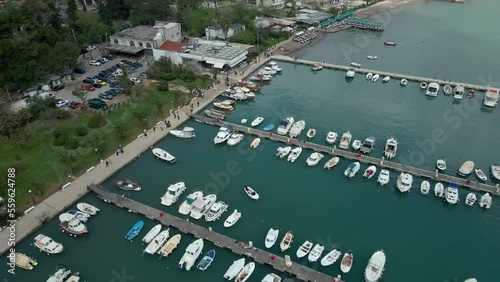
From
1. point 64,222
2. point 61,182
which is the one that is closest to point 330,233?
point 64,222

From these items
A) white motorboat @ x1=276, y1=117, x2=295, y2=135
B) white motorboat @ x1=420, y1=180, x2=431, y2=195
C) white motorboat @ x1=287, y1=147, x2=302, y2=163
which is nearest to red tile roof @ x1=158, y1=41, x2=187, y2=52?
white motorboat @ x1=276, y1=117, x2=295, y2=135

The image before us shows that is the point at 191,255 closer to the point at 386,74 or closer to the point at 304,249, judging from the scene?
the point at 304,249

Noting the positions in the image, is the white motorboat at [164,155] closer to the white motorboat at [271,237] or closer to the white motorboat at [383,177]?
the white motorboat at [271,237]

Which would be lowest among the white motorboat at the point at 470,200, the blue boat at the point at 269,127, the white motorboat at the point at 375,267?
the white motorboat at the point at 470,200

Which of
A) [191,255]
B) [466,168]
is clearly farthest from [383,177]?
[191,255]

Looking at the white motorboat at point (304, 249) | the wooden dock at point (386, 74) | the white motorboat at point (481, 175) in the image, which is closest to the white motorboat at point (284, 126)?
the white motorboat at point (304, 249)

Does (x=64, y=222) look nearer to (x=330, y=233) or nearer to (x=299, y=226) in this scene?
(x=299, y=226)
